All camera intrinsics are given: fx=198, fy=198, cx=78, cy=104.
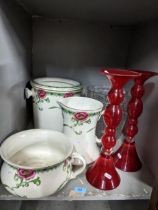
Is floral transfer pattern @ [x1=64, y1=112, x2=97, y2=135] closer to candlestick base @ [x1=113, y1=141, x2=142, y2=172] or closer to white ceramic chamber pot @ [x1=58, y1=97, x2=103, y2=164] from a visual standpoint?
white ceramic chamber pot @ [x1=58, y1=97, x2=103, y2=164]

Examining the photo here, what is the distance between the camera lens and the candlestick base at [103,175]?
0.44 m

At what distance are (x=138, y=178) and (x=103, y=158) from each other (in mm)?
113

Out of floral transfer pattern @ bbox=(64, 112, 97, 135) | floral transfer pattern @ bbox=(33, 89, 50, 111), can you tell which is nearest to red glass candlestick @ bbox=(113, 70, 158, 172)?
floral transfer pattern @ bbox=(64, 112, 97, 135)

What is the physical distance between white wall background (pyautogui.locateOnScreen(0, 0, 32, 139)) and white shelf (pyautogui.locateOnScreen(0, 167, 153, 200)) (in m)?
0.16

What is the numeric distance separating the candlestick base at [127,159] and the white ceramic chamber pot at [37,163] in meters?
0.12

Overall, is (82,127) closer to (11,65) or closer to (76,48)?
(11,65)

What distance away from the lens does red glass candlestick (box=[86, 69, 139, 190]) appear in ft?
1.30

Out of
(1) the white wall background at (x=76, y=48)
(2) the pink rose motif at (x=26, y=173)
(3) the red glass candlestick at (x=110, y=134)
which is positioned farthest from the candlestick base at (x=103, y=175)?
(1) the white wall background at (x=76, y=48)

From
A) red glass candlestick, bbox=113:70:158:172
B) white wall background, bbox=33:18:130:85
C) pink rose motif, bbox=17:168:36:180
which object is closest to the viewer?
pink rose motif, bbox=17:168:36:180

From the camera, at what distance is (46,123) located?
598mm

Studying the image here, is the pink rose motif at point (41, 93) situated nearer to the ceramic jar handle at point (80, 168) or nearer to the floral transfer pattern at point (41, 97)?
the floral transfer pattern at point (41, 97)

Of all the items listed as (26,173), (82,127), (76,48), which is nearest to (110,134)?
(82,127)

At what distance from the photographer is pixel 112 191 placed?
0.43 metres

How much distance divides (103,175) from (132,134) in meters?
0.14
